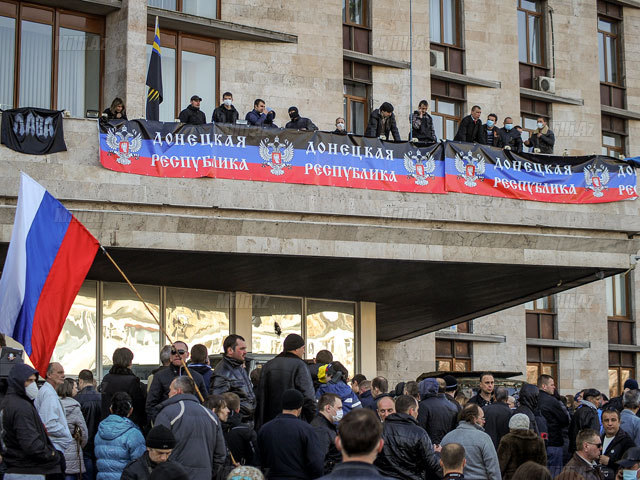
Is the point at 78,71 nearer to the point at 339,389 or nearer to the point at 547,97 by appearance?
the point at 339,389

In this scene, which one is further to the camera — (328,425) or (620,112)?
(620,112)

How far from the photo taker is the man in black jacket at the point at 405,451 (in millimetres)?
10727

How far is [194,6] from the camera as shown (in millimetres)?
24375

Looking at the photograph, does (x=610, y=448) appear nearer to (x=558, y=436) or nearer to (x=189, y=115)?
(x=558, y=436)

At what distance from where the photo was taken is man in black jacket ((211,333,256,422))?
12.2 m

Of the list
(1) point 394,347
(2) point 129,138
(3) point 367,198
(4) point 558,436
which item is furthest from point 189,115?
(1) point 394,347

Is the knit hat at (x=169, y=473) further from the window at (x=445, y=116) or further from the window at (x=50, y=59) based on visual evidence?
the window at (x=445, y=116)

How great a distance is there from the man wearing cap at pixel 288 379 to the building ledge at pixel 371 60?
16437 millimetres

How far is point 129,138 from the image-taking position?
61.4 ft

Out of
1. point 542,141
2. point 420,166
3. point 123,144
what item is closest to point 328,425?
point 123,144

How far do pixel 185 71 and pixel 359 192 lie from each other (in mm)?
6199

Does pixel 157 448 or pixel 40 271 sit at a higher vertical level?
pixel 40 271

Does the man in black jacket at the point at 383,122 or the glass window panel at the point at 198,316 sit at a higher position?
the man in black jacket at the point at 383,122

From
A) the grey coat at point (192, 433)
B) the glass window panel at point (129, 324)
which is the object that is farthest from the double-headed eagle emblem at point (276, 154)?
the grey coat at point (192, 433)
